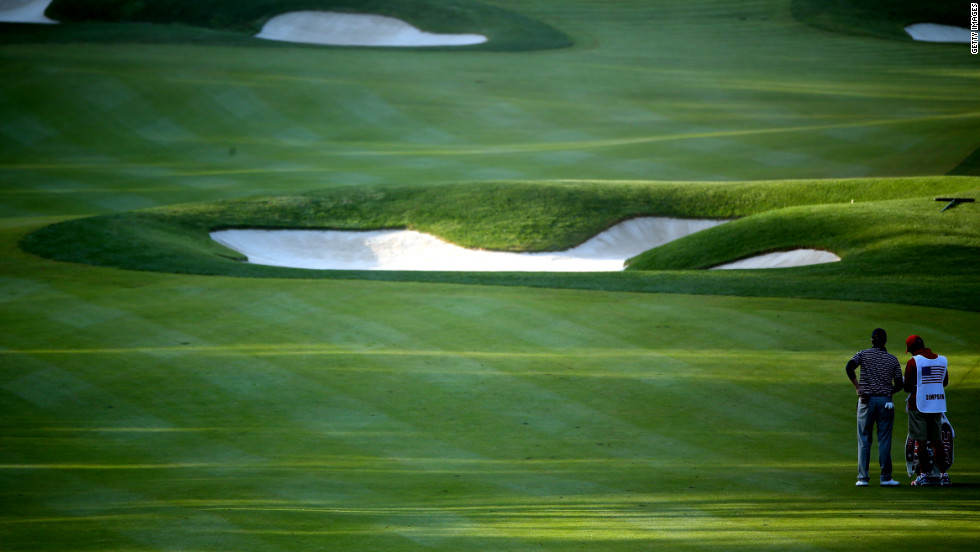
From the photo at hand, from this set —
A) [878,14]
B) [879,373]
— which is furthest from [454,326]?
[878,14]

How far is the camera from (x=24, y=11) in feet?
232

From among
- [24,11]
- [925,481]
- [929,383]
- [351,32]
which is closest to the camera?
[925,481]

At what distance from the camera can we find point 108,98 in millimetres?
44469

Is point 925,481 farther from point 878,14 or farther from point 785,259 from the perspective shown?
point 878,14

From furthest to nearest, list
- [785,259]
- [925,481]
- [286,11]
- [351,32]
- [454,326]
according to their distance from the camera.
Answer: [286,11] → [351,32] → [785,259] → [454,326] → [925,481]

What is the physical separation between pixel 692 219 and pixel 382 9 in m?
45.1

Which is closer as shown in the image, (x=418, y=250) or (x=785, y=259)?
(x=785, y=259)

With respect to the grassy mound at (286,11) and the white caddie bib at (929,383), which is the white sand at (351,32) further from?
the white caddie bib at (929,383)

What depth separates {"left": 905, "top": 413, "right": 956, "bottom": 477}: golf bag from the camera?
36.4ft

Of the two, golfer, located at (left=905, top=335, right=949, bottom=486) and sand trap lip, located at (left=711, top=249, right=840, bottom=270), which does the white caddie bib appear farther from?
sand trap lip, located at (left=711, top=249, right=840, bottom=270)

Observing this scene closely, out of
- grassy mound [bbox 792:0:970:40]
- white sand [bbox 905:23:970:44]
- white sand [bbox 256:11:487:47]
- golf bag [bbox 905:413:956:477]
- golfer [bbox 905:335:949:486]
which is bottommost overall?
golf bag [bbox 905:413:956:477]

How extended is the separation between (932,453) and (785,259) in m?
13.6

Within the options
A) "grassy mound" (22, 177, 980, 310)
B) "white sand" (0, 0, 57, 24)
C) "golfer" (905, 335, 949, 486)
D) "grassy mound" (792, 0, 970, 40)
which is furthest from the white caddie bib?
"white sand" (0, 0, 57, 24)

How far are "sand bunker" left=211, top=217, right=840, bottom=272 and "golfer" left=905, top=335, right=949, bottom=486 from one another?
48.0 ft
